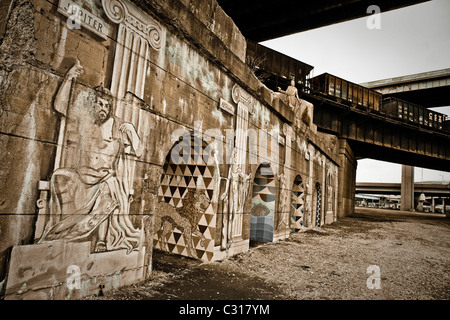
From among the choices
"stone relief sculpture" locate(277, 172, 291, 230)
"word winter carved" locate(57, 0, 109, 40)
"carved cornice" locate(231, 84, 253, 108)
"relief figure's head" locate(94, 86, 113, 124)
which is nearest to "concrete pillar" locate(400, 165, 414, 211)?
"stone relief sculpture" locate(277, 172, 291, 230)

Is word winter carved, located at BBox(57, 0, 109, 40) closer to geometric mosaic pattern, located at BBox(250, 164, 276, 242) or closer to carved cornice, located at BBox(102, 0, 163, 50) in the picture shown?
carved cornice, located at BBox(102, 0, 163, 50)

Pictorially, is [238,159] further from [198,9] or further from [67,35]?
[67,35]

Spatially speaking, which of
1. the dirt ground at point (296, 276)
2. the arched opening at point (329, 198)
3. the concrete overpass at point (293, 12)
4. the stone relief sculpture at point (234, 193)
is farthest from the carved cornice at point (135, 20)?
the concrete overpass at point (293, 12)

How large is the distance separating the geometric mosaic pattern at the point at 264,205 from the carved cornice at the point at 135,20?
18.7ft

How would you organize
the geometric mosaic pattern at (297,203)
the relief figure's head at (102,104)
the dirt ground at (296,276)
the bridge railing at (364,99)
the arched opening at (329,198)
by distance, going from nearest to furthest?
the relief figure's head at (102,104)
the dirt ground at (296,276)
the geometric mosaic pattern at (297,203)
the arched opening at (329,198)
the bridge railing at (364,99)

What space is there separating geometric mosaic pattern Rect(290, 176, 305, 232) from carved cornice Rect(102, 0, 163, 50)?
9.32 meters

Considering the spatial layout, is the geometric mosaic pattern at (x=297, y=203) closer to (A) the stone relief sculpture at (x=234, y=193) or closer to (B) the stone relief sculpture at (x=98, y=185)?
(A) the stone relief sculpture at (x=234, y=193)

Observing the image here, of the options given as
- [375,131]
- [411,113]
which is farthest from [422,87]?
[375,131]

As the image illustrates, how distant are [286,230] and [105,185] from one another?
7.94 m

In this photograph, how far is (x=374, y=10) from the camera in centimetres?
1662

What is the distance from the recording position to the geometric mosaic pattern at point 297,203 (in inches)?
476

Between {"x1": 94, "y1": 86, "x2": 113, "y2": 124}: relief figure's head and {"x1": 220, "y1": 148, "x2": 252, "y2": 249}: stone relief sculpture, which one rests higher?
{"x1": 94, "y1": 86, "x2": 113, "y2": 124}: relief figure's head

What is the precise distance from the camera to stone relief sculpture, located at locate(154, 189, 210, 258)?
605cm

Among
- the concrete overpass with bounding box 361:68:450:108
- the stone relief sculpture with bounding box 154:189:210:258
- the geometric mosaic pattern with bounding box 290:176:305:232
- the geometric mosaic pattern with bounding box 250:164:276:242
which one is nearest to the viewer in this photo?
the stone relief sculpture with bounding box 154:189:210:258
